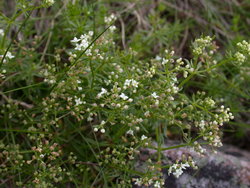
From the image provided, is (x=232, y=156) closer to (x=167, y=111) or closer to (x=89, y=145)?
(x=167, y=111)

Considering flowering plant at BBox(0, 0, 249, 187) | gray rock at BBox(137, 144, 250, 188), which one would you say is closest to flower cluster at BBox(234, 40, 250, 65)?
flowering plant at BBox(0, 0, 249, 187)

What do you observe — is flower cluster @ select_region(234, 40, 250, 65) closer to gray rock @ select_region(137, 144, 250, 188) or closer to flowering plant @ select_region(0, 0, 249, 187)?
flowering plant @ select_region(0, 0, 249, 187)

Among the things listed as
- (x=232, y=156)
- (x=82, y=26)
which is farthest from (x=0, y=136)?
(x=232, y=156)

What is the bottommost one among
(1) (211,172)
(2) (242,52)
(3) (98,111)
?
(1) (211,172)

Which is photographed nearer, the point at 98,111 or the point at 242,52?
the point at 242,52

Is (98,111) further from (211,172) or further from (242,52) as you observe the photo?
(211,172)

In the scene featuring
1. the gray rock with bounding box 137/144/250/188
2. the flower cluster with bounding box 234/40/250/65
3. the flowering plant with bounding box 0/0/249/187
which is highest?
the flower cluster with bounding box 234/40/250/65

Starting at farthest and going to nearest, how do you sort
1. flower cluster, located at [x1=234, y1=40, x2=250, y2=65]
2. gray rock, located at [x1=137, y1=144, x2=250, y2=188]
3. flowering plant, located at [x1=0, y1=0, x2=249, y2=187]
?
gray rock, located at [x1=137, y1=144, x2=250, y2=188] < flowering plant, located at [x1=0, y1=0, x2=249, y2=187] < flower cluster, located at [x1=234, y1=40, x2=250, y2=65]

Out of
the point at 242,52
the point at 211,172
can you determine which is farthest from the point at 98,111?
the point at 211,172

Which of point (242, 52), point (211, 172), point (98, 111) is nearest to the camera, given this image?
point (242, 52)

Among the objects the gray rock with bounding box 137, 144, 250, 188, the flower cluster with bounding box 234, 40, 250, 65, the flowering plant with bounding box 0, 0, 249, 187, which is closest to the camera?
the flower cluster with bounding box 234, 40, 250, 65

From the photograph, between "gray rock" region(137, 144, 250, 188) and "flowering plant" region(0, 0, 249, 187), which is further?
"gray rock" region(137, 144, 250, 188)

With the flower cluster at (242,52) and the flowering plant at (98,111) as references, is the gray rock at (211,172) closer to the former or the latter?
the flowering plant at (98,111)
